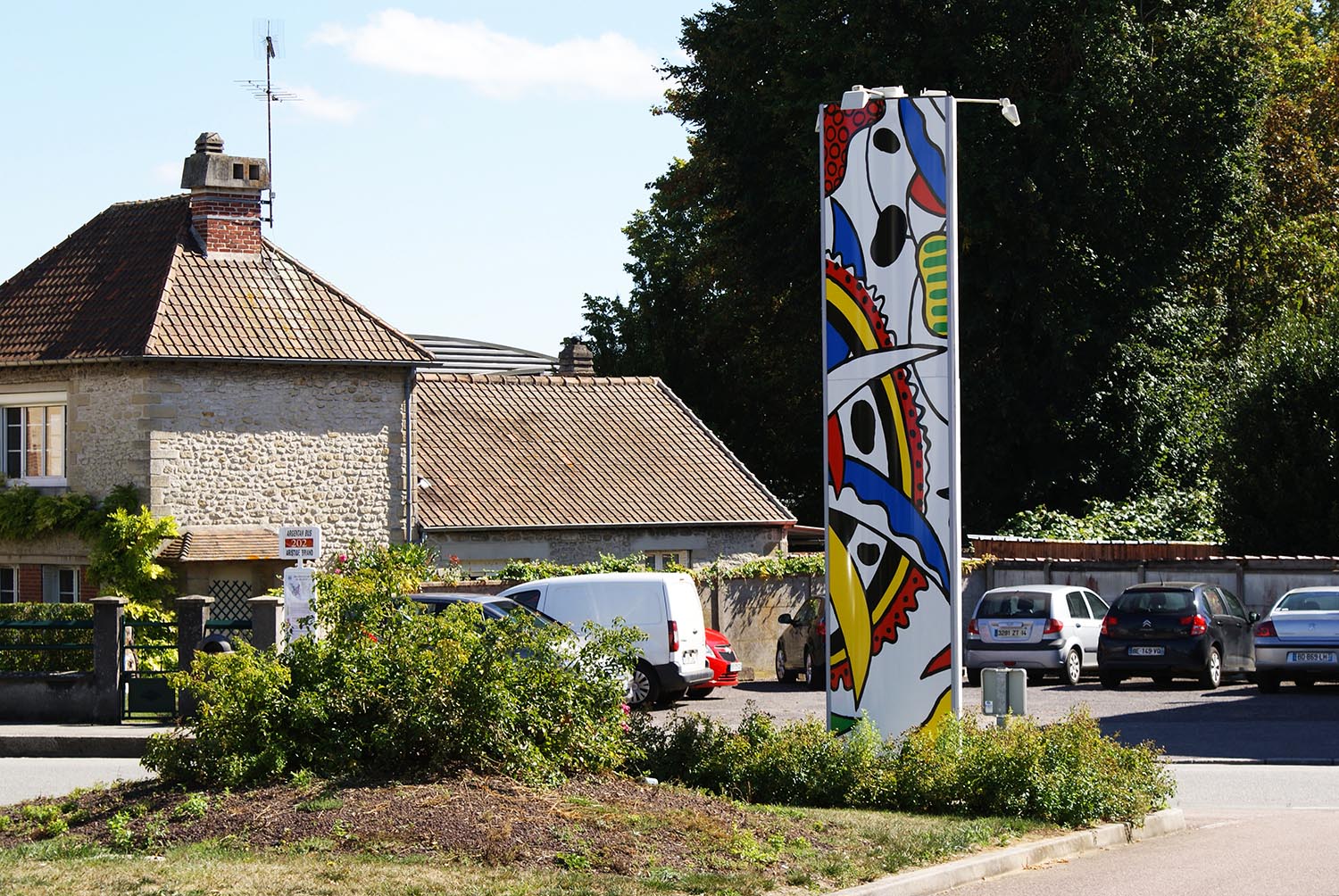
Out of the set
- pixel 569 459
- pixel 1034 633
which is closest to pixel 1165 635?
pixel 1034 633

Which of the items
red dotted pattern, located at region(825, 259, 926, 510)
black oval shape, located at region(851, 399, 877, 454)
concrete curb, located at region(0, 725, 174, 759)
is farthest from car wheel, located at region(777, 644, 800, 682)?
red dotted pattern, located at region(825, 259, 926, 510)

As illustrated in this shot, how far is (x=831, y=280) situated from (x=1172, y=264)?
1002 inches

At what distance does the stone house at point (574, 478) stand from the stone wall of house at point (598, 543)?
0.08 feet

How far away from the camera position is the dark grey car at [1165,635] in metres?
25.0

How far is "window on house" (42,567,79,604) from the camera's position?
1112 inches

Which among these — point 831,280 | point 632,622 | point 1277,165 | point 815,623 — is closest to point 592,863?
point 831,280

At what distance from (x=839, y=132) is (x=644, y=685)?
10.4 metres

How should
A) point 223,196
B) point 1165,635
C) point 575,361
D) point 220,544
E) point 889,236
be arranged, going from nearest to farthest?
1. point 889,236
2. point 1165,635
3. point 220,544
4. point 223,196
5. point 575,361

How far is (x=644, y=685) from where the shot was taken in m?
22.8

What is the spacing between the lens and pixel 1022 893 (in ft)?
32.0

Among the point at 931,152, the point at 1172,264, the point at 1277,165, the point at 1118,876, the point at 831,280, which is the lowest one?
the point at 1118,876

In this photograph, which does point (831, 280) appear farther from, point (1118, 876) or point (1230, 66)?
point (1230, 66)

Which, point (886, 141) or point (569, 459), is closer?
point (886, 141)

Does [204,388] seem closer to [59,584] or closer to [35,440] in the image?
[35,440]
